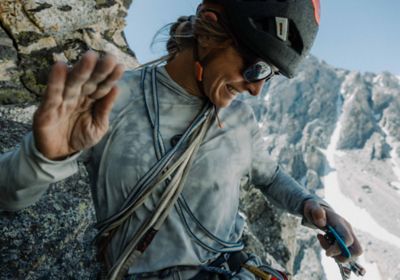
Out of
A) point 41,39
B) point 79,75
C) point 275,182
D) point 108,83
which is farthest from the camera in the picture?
point 41,39

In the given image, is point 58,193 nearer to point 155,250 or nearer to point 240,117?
point 155,250

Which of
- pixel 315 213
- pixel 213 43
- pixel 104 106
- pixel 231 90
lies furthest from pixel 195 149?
pixel 315 213

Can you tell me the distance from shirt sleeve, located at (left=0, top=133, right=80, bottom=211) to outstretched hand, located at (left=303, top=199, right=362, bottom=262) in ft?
7.24

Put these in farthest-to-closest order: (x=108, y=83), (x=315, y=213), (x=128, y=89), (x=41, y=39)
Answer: (x=41, y=39)
(x=315, y=213)
(x=128, y=89)
(x=108, y=83)

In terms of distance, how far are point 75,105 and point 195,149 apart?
129 centimetres

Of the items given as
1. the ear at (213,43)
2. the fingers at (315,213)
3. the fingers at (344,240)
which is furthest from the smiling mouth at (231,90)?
the fingers at (344,240)

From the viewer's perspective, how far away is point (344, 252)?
3.10m

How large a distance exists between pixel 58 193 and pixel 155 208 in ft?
8.41

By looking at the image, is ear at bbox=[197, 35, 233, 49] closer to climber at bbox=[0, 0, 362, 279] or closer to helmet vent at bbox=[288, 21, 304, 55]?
climber at bbox=[0, 0, 362, 279]

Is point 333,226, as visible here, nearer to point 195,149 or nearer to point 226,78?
point 195,149

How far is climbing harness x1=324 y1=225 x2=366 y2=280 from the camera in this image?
309 cm

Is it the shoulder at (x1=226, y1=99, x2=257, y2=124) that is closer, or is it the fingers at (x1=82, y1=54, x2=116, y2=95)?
the fingers at (x1=82, y1=54, x2=116, y2=95)

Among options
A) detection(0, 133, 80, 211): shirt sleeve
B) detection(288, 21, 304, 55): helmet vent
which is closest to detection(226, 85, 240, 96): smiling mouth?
detection(288, 21, 304, 55): helmet vent

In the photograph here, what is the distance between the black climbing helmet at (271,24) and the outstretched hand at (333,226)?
53.5 inches
